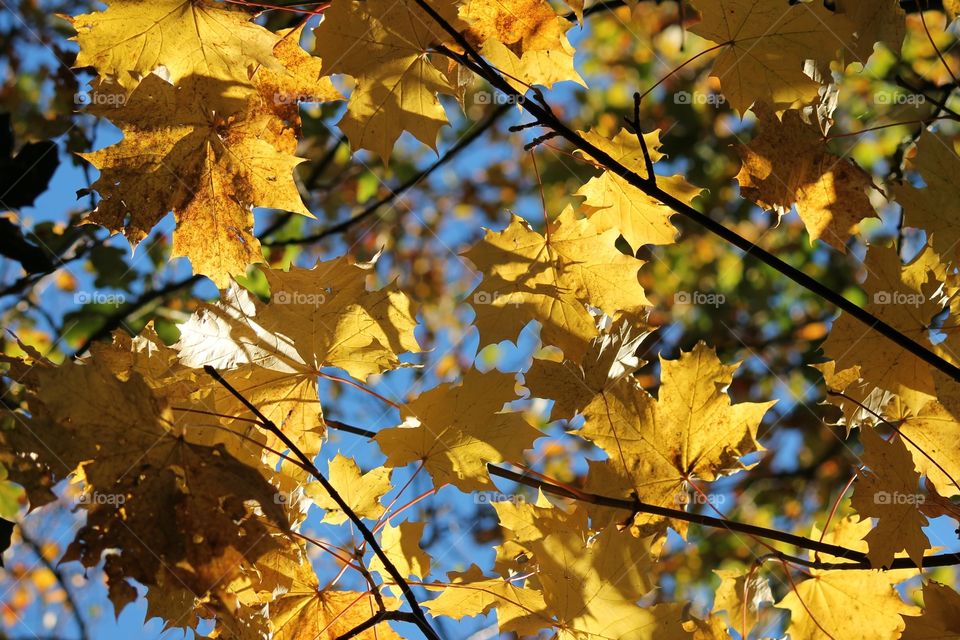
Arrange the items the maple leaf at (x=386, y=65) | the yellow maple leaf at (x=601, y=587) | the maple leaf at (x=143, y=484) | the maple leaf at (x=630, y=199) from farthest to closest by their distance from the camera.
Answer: the maple leaf at (x=630, y=199) → the maple leaf at (x=386, y=65) → the yellow maple leaf at (x=601, y=587) → the maple leaf at (x=143, y=484)

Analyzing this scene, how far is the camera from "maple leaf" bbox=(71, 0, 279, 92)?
185 cm

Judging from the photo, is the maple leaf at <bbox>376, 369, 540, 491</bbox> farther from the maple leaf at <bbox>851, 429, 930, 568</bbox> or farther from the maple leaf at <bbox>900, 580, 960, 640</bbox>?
the maple leaf at <bbox>900, 580, 960, 640</bbox>

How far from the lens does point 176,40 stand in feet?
6.16

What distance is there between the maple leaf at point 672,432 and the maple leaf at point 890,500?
0.24 m

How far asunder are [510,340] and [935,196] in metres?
1.08

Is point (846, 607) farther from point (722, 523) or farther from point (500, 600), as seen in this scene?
point (500, 600)

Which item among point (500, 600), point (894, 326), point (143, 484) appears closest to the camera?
point (143, 484)

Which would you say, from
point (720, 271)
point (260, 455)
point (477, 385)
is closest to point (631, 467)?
point (477, 385)

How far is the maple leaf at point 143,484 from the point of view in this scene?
1354 mm

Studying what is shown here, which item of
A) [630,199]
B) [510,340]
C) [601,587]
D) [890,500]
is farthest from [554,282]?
[890,500]

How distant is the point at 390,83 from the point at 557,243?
57 cm

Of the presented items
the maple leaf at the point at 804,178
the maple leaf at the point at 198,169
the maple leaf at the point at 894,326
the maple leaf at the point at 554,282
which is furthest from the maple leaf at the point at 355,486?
the maple leaf at the point at 804,178

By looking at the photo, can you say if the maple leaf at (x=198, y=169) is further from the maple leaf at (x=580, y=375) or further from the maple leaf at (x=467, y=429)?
the maple leaf at (x=580, y=375)

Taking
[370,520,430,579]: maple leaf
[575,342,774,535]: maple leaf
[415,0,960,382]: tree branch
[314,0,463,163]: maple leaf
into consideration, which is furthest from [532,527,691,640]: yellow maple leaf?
[314,0,463,163]: maple leaf
